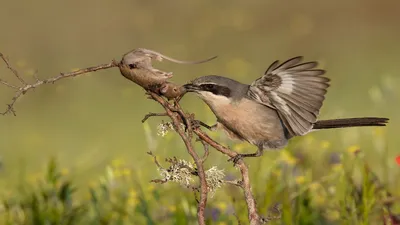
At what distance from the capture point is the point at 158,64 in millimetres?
7684

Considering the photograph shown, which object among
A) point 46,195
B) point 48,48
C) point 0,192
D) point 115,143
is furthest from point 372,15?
point 46,195

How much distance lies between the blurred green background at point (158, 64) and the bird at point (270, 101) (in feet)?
4.42

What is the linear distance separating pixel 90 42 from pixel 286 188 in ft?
17.3

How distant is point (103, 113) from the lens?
7.81 meters

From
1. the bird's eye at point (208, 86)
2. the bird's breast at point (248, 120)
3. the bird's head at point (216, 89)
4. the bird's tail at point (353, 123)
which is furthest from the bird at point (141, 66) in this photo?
the bird's tail at point (353, 123)

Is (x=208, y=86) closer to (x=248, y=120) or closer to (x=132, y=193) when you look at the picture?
(x=248, y=120)

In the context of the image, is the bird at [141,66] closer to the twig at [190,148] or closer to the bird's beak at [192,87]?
the twig at [190,148]

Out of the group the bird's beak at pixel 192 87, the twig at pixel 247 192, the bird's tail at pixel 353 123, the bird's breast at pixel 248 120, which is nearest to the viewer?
the twig at pixel 247 192

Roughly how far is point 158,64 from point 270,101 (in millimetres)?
3717

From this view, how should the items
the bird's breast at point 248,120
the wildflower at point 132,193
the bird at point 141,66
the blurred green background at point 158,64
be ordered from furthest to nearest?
the blurred green background at point 158,64 → the wildflower at point 132,193 → the bird's breast at point 248,120 → the bird at point 141,66

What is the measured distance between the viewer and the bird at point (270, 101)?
3.87 m

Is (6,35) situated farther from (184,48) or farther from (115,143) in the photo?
(115,143)

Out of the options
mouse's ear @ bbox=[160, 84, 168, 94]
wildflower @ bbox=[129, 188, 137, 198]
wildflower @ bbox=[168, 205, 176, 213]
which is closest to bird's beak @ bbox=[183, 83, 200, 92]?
mouse's ear @ bbox=[160, 84, 168, 94]

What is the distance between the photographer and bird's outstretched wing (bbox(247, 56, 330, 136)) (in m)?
3.85
